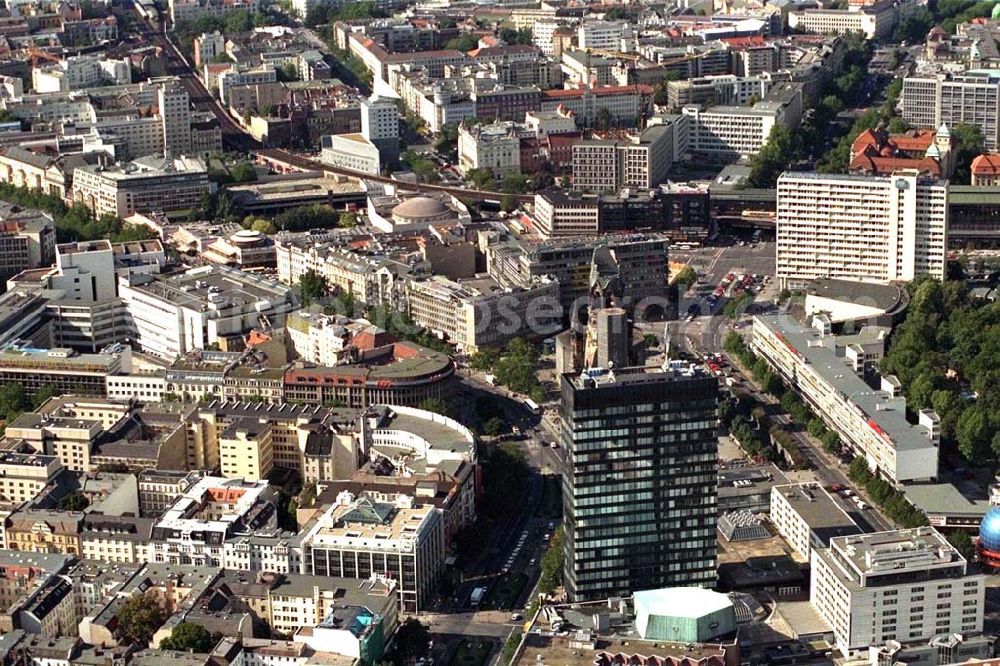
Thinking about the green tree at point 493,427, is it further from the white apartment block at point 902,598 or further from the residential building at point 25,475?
the white apartment block at point 902,598

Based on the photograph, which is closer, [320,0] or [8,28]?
[8,28]

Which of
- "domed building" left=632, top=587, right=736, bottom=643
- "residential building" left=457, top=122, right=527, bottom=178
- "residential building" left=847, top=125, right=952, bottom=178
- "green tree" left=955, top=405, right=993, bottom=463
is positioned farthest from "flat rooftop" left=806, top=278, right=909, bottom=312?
"domed building" left=632, top=587, right=736, bottom=643

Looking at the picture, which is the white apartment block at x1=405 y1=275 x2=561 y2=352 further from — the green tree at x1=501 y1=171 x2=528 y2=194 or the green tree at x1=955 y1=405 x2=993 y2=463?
the green tree at x1=501 y1=171 x2=528 y2=194

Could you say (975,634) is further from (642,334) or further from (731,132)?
(731,132)

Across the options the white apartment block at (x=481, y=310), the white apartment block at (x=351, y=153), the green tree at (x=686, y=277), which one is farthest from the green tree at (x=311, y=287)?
the white apartment block at (x=351, y=153)

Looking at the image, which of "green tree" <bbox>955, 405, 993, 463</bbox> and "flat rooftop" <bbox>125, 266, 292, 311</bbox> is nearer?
"green tree" <bbox>955, 405, 993, 463</bbox>

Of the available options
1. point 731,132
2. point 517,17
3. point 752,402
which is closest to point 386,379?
point 752,402

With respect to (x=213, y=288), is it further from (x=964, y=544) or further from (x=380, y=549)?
(x=964, y=544)
